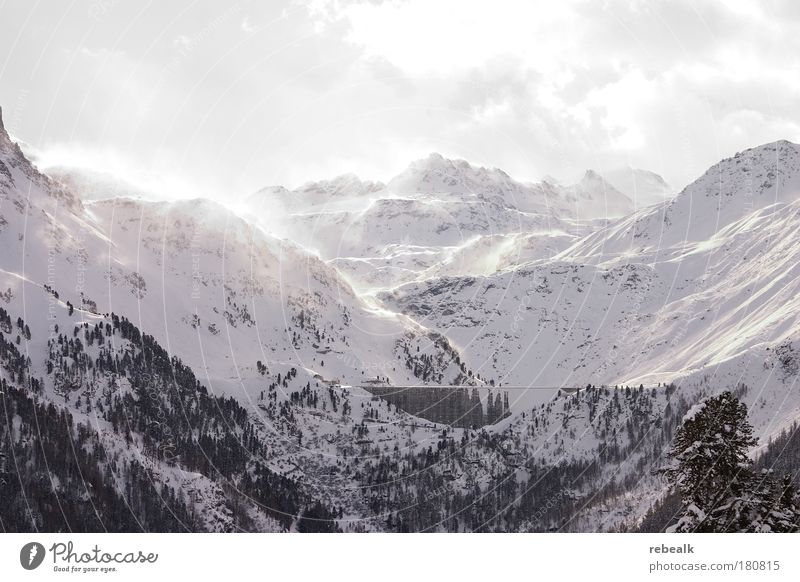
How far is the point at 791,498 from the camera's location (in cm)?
7100

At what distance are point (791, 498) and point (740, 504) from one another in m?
6.54
